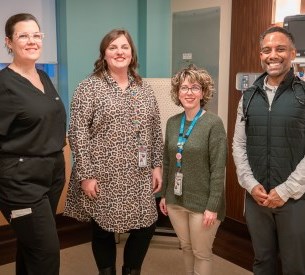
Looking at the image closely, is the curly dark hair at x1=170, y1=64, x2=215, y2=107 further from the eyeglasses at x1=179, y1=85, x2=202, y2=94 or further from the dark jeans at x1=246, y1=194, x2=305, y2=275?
the dark jeans at x1=246, y1=194, x2=305, y2=275

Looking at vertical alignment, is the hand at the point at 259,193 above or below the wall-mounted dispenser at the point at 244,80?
below

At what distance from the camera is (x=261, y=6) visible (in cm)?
307

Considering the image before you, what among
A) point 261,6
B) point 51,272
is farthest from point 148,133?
point 261,6

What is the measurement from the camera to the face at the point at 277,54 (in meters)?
1.79

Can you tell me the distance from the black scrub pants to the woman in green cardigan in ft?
2.03

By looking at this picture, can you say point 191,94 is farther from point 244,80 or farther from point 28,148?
point 244,80

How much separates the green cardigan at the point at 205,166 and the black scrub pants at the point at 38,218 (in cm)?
65

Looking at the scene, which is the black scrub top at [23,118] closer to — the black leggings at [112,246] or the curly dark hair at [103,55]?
the curly dark hair at [103,55]

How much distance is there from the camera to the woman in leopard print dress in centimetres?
198

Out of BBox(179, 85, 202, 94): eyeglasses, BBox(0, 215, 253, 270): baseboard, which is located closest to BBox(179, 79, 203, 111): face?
BBox(179, 85, 202, 94): eyeglasses

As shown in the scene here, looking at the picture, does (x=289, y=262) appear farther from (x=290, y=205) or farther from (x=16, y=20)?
(x=16, y=20)

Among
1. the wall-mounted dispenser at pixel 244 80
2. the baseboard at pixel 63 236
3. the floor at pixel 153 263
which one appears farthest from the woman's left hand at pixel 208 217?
the baseboard at pixel 63 236

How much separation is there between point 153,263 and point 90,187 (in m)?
1.19

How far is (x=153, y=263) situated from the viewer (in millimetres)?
2900
